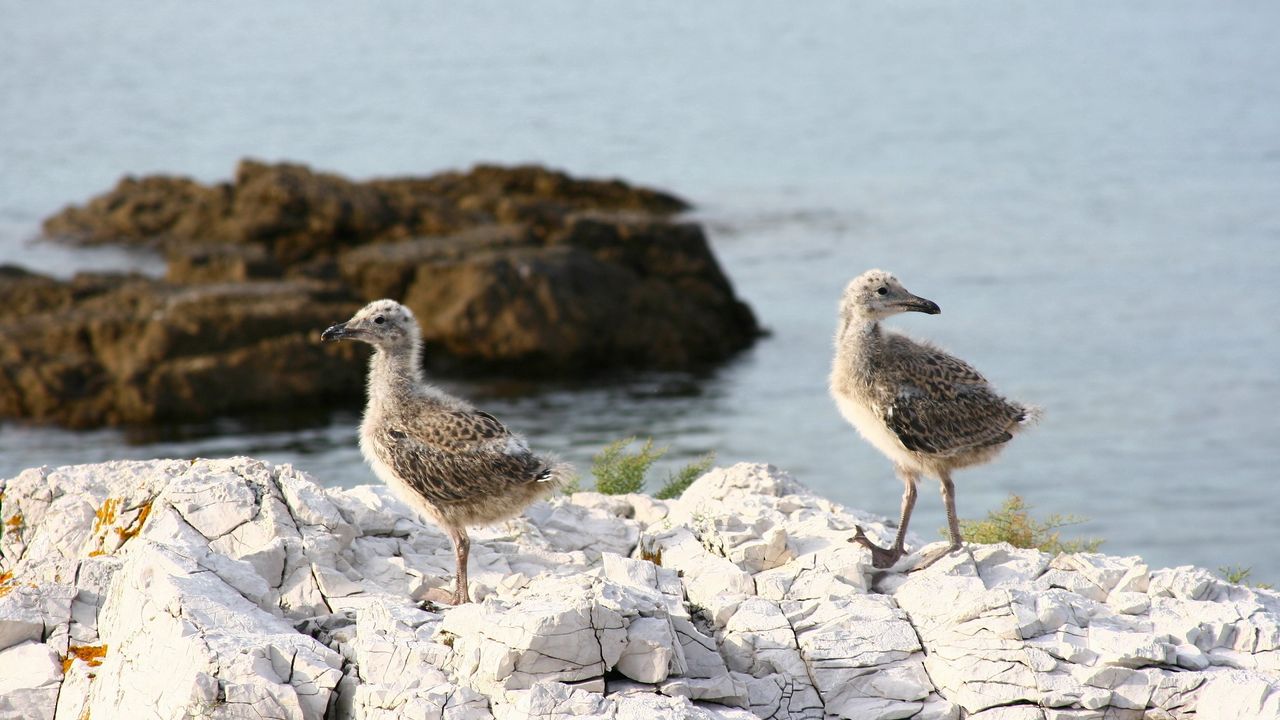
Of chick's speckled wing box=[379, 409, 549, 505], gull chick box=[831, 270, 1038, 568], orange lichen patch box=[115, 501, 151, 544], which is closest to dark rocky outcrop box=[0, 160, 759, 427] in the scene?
orange lichen patch box=[115, 501, 151, 544]

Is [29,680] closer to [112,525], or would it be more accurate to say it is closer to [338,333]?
[112,525]

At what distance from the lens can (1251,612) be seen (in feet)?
28.6

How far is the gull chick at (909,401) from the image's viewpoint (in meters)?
9.90

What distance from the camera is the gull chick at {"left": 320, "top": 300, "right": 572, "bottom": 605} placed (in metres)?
9.35

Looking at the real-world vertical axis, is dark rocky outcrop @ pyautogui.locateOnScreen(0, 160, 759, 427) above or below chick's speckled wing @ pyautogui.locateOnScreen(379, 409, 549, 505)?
below

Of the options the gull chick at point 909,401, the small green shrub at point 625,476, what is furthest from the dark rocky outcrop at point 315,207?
the gull chick at point 909,401

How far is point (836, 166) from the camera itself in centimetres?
5606

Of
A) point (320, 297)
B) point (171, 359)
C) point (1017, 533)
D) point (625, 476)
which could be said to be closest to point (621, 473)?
point (625, 476)

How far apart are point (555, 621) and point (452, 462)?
2.22m

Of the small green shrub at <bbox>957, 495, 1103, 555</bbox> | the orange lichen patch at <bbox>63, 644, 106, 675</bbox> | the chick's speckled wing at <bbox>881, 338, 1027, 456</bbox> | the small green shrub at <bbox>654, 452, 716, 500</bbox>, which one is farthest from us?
the small green shrub at <bbox>654, 452, 716, 500</bbox>

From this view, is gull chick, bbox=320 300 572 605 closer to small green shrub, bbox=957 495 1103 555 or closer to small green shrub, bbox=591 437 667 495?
small green shrub, bbox=591 437 667 495

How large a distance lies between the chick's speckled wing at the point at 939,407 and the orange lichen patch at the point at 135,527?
205 inches

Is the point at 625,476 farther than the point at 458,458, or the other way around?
the point at 625,476

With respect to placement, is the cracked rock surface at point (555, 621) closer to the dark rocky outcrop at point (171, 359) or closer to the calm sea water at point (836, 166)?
the calm sea water at point (836, 166)
